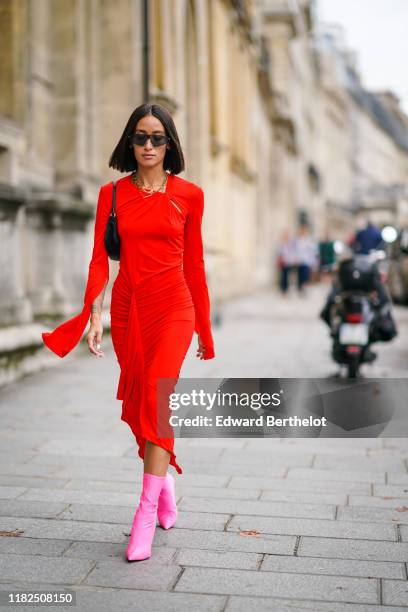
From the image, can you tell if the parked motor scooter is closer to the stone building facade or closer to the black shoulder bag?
the stone building facade

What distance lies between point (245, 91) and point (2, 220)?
2198 cm

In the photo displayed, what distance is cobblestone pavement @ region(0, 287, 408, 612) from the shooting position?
3.62 meters

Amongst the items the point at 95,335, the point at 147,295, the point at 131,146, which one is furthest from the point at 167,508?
the point at 131,146

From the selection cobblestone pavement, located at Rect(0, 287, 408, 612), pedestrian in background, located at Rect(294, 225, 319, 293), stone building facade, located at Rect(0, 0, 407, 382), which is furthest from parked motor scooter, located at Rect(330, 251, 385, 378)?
pedestrian in background, located at Rect(294, 225, 319, 293)

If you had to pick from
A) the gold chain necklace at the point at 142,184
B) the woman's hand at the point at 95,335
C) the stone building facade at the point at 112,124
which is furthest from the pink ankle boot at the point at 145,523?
the stone building facade at the point at 112,124

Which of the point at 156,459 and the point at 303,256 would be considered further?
the point at 303,256

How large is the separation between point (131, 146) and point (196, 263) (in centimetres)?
54

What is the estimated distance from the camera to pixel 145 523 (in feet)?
13.0

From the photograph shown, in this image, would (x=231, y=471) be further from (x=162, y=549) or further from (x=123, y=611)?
Answer: (x=123, y=611)

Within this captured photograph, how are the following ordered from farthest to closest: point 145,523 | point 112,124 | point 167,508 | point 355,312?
point 112,124
point 355,312
point 167,508
point 145,523

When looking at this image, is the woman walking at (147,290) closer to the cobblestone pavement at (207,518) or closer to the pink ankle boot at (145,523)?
the pink ankle boot at (145,523)

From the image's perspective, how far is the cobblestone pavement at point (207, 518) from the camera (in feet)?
11.9

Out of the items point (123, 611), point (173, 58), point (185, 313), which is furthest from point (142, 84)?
point (123, 611)

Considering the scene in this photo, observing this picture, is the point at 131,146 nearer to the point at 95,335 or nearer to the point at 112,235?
the point at 112,235
